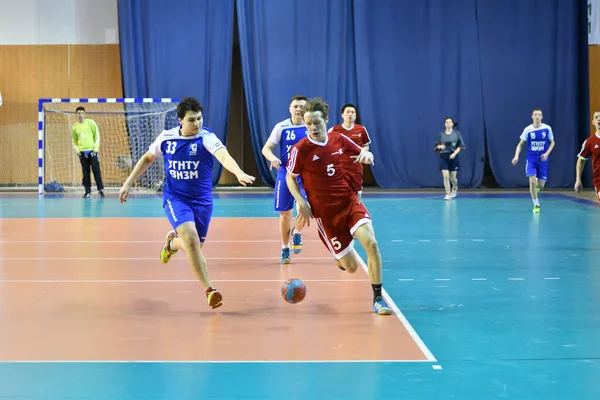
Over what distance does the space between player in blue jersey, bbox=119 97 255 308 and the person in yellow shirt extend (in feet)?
41.5

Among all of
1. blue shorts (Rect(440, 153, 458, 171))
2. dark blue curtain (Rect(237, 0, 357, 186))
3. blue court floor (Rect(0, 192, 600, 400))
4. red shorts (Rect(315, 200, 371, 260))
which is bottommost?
blue court floor (Rect(0, 192, 600, 400))

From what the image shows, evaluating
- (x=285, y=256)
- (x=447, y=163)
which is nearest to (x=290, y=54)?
(x=447, y=163)

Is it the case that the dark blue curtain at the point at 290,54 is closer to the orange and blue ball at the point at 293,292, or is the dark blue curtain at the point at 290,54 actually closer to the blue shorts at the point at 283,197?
the blue shorts at the point at 283,197

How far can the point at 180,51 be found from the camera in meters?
22.3

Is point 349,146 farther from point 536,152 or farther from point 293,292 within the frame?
point 536,152

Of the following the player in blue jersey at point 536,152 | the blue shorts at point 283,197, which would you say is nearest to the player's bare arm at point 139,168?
the blue shorts at point 283,197

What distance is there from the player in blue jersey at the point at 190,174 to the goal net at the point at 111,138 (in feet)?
47.4

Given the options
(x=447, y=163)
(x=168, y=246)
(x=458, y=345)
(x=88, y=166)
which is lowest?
(x=458, y=345)

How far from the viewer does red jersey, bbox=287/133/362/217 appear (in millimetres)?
7016

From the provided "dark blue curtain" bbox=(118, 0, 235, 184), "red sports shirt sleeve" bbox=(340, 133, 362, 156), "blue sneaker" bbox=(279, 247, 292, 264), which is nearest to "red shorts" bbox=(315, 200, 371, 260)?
"red sports shirt sleeve" bbox=(340, 133, 362, 156)

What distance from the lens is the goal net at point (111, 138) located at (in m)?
21.9

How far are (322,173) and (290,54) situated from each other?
15.7m

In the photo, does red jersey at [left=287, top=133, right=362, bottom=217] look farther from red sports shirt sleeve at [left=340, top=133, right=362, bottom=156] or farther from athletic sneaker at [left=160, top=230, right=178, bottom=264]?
athletic sneaker at [left=160, top=230, right=178, bottom=264]

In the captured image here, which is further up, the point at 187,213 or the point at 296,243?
the point at 187,213
